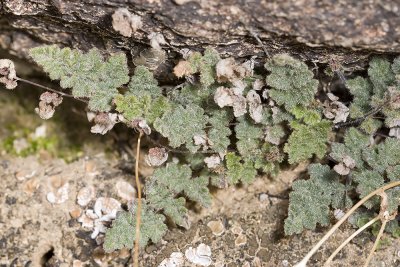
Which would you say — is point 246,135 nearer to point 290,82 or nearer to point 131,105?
point 290,82

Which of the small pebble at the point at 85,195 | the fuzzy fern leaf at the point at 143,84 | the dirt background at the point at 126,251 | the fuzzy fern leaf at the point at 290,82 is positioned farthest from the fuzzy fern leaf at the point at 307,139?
the small pebble at the point at 85,195

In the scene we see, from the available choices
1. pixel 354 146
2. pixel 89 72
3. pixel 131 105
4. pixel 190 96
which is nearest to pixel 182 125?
pixel 190 96

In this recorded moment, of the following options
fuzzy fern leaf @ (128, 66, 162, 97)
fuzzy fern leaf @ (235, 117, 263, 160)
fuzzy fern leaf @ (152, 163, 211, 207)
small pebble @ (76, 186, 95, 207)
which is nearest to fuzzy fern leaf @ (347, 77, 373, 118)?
fuzzy fern leaf @ (235, 117, 263, 160)

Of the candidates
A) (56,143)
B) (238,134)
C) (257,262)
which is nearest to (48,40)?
(56,143)

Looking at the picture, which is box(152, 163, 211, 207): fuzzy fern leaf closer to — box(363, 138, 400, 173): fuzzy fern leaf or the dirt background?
the dirt background

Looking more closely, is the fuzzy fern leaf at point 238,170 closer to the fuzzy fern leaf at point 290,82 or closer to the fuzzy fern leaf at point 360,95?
the fuzzy fern leaf at point 290,82
